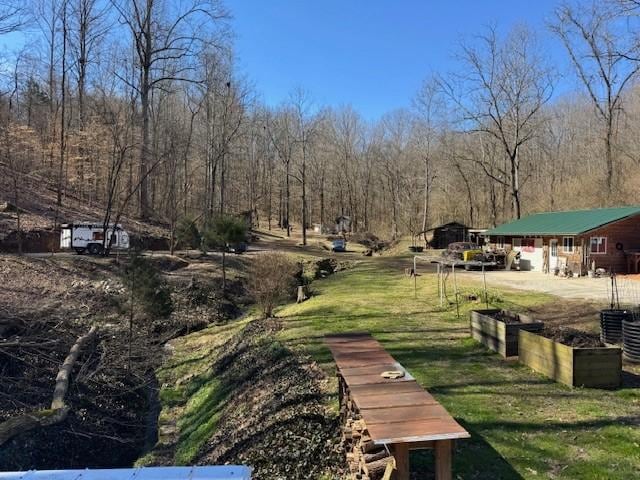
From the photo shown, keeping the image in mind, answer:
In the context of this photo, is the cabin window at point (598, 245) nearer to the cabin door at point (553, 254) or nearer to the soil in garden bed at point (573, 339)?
the cabin door at point (553, 254)

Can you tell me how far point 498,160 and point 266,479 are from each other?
64.7 m

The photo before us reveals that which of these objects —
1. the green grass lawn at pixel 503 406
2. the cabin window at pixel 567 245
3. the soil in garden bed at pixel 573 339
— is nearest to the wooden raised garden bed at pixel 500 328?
the green grass lawn at pixel 503 406

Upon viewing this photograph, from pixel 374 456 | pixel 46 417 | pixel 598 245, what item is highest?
pixel 598 245

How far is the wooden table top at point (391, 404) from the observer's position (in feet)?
13.7

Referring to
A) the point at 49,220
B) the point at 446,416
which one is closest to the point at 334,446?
the point at 446,416

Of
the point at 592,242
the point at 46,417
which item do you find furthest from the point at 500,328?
the point at 592,242

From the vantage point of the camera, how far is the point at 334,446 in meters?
6.49

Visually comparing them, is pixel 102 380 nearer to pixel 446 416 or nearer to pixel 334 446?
pixel 334 446

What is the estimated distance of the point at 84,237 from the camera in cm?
2698

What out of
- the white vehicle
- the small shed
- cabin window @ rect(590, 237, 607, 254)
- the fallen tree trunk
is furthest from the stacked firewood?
the small shed

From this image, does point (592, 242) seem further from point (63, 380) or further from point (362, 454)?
point (63, 380)

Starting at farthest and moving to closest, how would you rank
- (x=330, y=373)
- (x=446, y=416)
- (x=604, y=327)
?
(x=604, y=327) < (x=330, y=373) < (x=446, y=416)

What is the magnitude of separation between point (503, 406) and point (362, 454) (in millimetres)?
2944

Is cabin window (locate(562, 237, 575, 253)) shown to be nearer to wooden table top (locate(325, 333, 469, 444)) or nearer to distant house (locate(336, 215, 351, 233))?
wooden table top (locate(325, 333, 469, 444))
